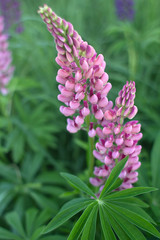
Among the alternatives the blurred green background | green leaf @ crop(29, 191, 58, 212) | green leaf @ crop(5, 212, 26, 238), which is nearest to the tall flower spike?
the blurred green background

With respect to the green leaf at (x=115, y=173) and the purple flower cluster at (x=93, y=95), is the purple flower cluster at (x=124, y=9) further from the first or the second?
the green leaf at (x=115, y=173)

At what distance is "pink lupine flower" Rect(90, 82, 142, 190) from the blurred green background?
0.29 metres

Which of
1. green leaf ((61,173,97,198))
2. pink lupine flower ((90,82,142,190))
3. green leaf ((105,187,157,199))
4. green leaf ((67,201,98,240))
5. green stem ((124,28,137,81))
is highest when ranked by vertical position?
green stem ((124,28,137,81))

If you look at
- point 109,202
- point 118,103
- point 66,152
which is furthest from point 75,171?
point 118,103

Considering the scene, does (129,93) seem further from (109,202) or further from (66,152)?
(66,152)

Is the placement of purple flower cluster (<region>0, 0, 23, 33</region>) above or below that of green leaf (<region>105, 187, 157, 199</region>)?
above

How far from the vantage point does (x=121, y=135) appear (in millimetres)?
992

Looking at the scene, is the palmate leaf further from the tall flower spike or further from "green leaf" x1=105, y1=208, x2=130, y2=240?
the tall flower spike

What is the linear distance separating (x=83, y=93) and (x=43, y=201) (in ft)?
3.79

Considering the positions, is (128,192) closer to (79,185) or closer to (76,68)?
(79,185)

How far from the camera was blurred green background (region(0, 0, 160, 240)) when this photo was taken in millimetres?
1606

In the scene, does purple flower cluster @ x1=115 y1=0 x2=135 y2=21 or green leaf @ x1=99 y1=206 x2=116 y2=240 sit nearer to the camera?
green leaf @ x1=99 y1=206 x2=116 y2=240

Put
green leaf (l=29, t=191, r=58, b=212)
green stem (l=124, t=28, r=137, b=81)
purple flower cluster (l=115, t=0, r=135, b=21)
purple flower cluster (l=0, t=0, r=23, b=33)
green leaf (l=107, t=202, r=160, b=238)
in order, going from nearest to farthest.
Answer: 1. green leaf (l=107, t=202, r=160, b=238)
2. green leaf (l=29, t=191, r=58, b=212)
3. green stem (l=124, t=28, r=137, b=81)
4. purple flower cluster (l=115, t=0, r=135, b=21)
5. purple flower cluster (l=0, t=0, r=23, b=33)

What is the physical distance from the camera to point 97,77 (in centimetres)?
99
